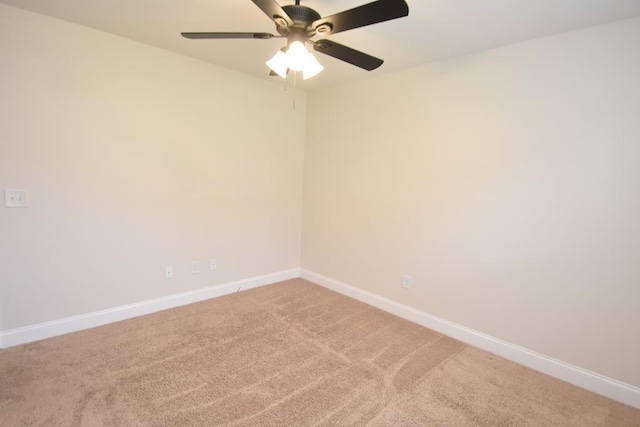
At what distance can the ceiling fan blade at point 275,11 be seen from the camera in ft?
4.53

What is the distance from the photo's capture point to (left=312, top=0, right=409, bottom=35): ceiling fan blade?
1278 mm

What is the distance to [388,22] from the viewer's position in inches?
80.1

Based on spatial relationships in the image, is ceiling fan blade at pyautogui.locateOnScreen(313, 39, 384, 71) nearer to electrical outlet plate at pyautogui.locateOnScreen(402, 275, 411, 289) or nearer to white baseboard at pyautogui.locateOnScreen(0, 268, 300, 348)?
electrical outlet plate at pyautogui.locateOnScreen(402, 275, 411, 289)

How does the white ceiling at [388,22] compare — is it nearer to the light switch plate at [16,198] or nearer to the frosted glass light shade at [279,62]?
the frosted glass light shade at [279,62]

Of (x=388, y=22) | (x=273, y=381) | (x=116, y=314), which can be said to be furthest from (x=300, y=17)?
(x=116, y=314)

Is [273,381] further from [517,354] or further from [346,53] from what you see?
[346,53]

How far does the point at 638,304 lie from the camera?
6.41ft

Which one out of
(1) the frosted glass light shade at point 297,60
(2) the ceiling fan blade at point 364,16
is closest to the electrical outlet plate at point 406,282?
(1) the frosted glass light shade at point 297,60

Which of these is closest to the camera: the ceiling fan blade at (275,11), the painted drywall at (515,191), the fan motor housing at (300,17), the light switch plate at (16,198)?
the ceiling fan blade at (275,11)

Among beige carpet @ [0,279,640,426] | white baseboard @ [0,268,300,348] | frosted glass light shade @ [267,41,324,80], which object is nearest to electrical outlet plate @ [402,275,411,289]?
beige carpet @ [0,279,640,426]

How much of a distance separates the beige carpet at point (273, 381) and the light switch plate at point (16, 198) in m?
1.05

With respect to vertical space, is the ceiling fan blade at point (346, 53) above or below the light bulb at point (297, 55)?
above

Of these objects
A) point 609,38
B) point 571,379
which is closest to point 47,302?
point 571,379

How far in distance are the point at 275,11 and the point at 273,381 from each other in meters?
2.16
